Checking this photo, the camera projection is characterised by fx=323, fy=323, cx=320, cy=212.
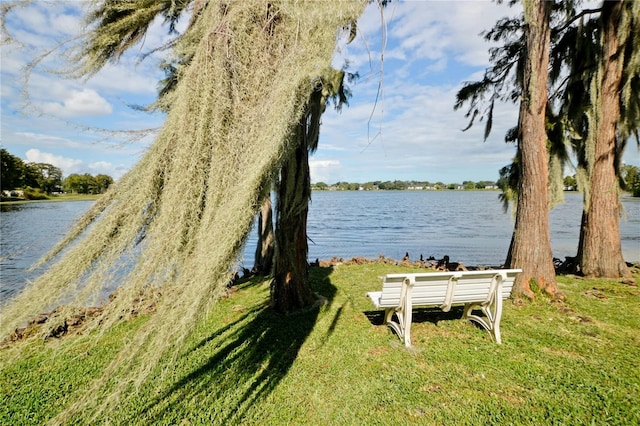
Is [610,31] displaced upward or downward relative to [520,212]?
upward

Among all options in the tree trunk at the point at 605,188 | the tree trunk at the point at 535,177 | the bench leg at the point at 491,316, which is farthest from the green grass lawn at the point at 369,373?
the tree trunk at the point at 605,188

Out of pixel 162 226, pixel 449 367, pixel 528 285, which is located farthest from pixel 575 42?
pixel 162 226

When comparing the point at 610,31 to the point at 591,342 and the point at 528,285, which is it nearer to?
the point at 528,285

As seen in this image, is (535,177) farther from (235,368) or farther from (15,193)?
(15,193)

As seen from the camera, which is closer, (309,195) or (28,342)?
(28,342)

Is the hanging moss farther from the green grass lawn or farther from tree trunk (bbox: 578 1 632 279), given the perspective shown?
tree trunk (bbox: 578 1 632 279)

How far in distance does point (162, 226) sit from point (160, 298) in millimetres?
357

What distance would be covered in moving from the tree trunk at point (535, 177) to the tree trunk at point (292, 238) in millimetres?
3480

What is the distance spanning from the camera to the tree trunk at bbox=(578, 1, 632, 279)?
6180mm

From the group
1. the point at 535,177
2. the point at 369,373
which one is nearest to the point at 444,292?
the point at 369,373

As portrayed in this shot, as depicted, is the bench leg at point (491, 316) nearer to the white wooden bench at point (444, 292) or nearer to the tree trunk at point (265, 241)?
the white wooden bench at point (444, 292)

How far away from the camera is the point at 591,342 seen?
3727 mm

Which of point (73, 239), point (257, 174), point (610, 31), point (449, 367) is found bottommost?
point (449, 367)

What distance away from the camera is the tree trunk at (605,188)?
6180mm
